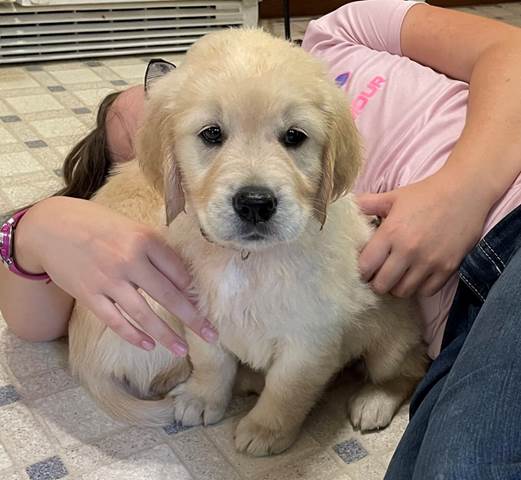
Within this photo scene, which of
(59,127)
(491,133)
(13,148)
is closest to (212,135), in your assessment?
(491,133)

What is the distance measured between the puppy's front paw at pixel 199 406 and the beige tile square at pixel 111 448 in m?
0.05

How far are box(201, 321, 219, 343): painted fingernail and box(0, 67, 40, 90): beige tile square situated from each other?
1.72m

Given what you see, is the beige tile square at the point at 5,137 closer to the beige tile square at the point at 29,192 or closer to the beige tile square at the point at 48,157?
the beige tile square at the point at 48,157

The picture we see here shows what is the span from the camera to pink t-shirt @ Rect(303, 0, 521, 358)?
125cm

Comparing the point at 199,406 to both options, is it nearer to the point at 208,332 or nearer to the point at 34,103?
Result: the point at 208,332

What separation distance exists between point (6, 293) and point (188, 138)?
1.82 ft

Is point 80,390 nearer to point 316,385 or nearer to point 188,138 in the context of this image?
point 316,385

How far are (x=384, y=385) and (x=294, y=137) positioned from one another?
1.73 feet

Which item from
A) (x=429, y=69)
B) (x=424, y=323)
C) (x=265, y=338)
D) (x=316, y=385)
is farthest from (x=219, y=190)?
(x=429, y=69)

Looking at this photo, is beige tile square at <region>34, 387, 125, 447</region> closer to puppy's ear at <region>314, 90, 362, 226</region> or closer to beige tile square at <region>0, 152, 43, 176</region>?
puppy's ear at <region>314, 90, 362, 226</region>

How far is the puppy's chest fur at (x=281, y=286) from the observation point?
1.05 meters

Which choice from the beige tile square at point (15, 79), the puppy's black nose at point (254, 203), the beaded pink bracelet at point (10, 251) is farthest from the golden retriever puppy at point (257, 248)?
the beige tile square at point (15, 79)

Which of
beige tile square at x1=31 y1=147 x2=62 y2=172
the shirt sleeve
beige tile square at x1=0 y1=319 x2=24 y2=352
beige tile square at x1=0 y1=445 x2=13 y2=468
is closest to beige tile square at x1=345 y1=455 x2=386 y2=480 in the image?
beige tile square at x1=0 y1=445 x2=13 y2=468

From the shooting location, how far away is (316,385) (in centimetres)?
116
